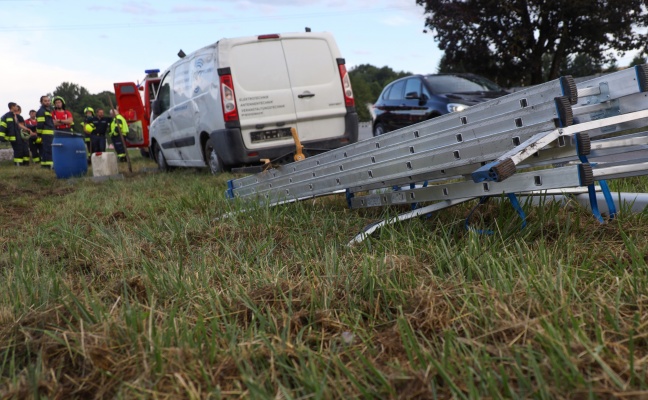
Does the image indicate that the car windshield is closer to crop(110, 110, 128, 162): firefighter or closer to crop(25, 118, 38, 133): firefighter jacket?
crop(110, 110, 128, 162): firefighter

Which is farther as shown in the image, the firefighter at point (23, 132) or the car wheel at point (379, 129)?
the firefighter at point (23, 132)

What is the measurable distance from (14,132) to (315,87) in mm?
12187

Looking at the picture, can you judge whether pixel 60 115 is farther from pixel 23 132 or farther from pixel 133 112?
pixel 133 112

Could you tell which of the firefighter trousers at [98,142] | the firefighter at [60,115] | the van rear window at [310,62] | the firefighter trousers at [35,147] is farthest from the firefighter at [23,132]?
the van rear window at [310,62]

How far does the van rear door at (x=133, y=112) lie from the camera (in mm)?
19219

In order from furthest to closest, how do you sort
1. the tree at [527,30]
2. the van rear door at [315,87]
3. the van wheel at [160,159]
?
the tree at [527,30]
the van wheel at [160,159]
the van rear door at [315,87]

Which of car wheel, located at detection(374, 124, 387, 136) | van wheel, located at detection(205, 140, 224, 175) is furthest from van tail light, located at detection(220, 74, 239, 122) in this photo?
car wheel, located at detection(374, 124, 387, 136)

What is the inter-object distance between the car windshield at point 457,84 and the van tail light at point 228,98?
404 cm

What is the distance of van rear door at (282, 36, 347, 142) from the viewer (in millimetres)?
8602

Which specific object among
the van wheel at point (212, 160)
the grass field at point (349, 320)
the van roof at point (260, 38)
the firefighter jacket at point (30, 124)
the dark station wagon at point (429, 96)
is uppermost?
the firefighter jacket at point (30, 124)

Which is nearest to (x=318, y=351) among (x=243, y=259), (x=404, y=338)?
(x=404, y=338)

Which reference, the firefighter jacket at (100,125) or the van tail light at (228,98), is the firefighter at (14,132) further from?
the van tail light at (228,98)

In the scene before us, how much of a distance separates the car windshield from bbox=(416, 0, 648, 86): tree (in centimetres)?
1389

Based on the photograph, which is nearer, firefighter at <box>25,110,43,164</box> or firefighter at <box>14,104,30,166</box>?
firefighter at <box>14,104,30,166</box>
